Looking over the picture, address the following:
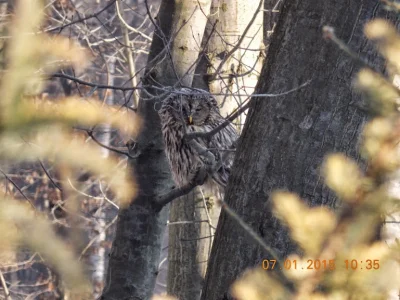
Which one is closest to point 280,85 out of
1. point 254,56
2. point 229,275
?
point 229,275

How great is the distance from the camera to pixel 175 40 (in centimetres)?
A: 440

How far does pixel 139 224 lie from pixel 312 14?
1734 mm

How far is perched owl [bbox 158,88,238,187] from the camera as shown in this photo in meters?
4.67

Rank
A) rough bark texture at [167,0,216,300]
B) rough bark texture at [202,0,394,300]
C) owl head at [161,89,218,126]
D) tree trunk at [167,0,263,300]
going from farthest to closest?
rough bark texture at [167,0,216,300] → tree trunk at [167,0,263,300] → owl head at [161,89,218,126] → rough bark texture at [202,0,394,300]

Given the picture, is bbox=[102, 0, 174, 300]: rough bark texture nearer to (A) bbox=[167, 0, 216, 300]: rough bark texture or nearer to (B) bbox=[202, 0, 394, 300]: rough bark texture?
(A) bbox=[167, 0, 216, 300]: rough bark texture

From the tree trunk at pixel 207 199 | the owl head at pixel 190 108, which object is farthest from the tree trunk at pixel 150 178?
the tree trunk at pixel 207 199

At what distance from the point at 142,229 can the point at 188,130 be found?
858 mm

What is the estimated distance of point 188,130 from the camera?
485cm

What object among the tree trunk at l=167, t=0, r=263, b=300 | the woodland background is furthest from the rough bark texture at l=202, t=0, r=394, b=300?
the tree trunk at l=167, t=0, r=263, b=300

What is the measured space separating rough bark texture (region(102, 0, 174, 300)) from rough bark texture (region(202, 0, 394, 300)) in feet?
4.36

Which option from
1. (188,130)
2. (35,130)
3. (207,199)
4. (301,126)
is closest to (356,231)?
(35,130)

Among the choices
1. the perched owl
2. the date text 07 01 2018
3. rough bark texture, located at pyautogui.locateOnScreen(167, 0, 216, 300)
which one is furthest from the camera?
rough bark texture, located at pyautogui.locateOnScreen(167, 0, 216, 300)

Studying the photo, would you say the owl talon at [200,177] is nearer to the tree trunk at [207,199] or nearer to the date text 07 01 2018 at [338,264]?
the tree trunk at [207,199]

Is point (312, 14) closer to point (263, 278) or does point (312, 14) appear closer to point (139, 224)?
point (263, 278)
